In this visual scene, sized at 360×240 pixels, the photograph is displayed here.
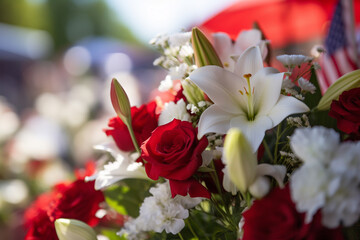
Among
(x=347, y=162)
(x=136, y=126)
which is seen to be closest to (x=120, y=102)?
(x=136, y=126)

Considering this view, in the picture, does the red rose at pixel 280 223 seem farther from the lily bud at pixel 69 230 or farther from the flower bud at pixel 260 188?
the lily bud at pixel 69 230

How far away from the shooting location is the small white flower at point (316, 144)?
0.27 meters

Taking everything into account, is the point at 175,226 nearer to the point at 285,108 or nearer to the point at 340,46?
the point at 285,108

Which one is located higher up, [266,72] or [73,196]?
[266,72]

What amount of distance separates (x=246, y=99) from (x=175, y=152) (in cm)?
9

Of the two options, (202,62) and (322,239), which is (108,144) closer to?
(202,62)

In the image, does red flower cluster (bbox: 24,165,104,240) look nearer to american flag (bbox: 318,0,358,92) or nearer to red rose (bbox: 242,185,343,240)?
red rose (bbox: 242,185,343,240)

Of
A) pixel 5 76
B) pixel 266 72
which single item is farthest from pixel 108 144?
pixel 5 76

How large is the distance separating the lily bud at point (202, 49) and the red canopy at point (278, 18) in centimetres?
135

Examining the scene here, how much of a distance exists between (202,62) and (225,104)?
0.06 meters

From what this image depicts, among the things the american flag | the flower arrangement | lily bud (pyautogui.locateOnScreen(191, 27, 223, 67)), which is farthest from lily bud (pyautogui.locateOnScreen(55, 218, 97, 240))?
the american flag

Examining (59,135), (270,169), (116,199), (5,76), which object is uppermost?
(270,169)

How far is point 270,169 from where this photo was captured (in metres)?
0.34

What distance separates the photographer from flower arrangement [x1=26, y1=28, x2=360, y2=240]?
0.28m
